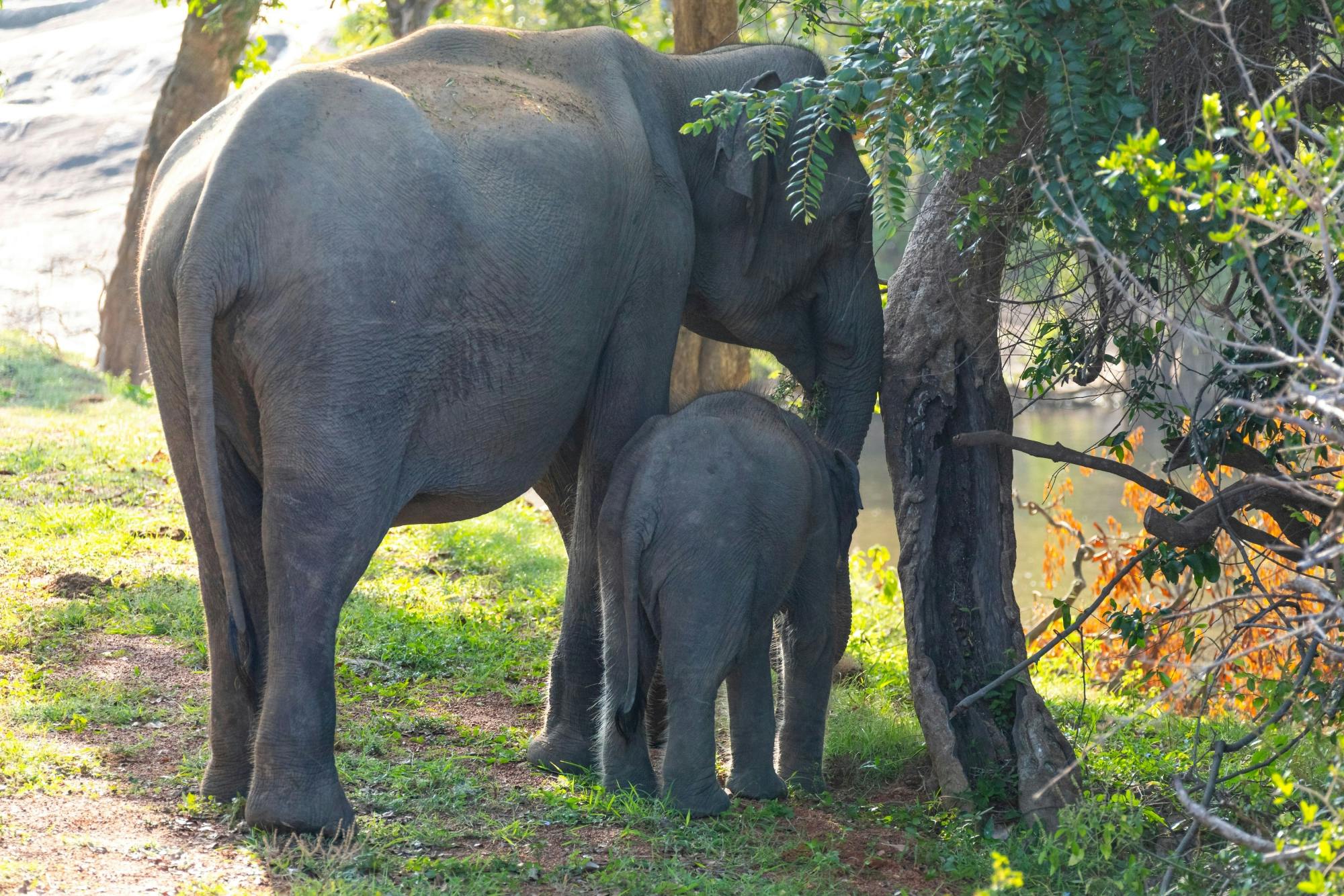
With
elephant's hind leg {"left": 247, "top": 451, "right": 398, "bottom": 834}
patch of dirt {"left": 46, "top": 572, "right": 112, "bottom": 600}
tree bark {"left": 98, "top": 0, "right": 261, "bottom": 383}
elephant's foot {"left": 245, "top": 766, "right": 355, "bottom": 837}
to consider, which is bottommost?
elephant's foot {"left": 245, "top": 766, "right": 355, "bottom": 837}

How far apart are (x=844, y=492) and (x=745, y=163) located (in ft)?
4.11

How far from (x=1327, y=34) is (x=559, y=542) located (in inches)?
A: 216

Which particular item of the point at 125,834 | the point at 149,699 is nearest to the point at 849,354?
the point at 149,699

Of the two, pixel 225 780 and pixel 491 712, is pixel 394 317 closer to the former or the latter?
pixel 225 780

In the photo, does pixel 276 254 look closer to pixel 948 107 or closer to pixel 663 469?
pixel 663 469

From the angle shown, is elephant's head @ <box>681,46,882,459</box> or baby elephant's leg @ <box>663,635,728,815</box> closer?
baby elephant's leg @ <box>663,635,728,815</box>

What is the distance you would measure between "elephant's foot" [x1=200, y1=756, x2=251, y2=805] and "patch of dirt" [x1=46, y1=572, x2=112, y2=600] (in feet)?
7.13

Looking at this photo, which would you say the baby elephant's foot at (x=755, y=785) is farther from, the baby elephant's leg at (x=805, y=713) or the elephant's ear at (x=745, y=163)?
the elephant's ear at (x=745, y=163)

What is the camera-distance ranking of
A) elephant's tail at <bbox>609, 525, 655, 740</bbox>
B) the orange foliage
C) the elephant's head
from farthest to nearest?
the orange foliage < the elephant's head < elephant's tail at <bbox>609, 525, 655, 740</bbox>

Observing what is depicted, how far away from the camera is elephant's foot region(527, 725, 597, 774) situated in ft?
15.8

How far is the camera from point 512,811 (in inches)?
169

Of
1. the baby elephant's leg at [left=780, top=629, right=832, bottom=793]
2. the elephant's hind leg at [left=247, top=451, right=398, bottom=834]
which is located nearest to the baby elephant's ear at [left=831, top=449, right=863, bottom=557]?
the baby elephant's leg at [left=780, top=629, right=832, bottom=793]

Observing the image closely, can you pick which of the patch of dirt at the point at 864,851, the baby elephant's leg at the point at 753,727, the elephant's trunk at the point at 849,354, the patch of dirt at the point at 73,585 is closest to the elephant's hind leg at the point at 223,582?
the baby elephant's leg at the point at 753,727

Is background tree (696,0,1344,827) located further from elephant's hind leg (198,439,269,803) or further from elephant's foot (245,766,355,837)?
elephant's foot (245,766,355,837)
